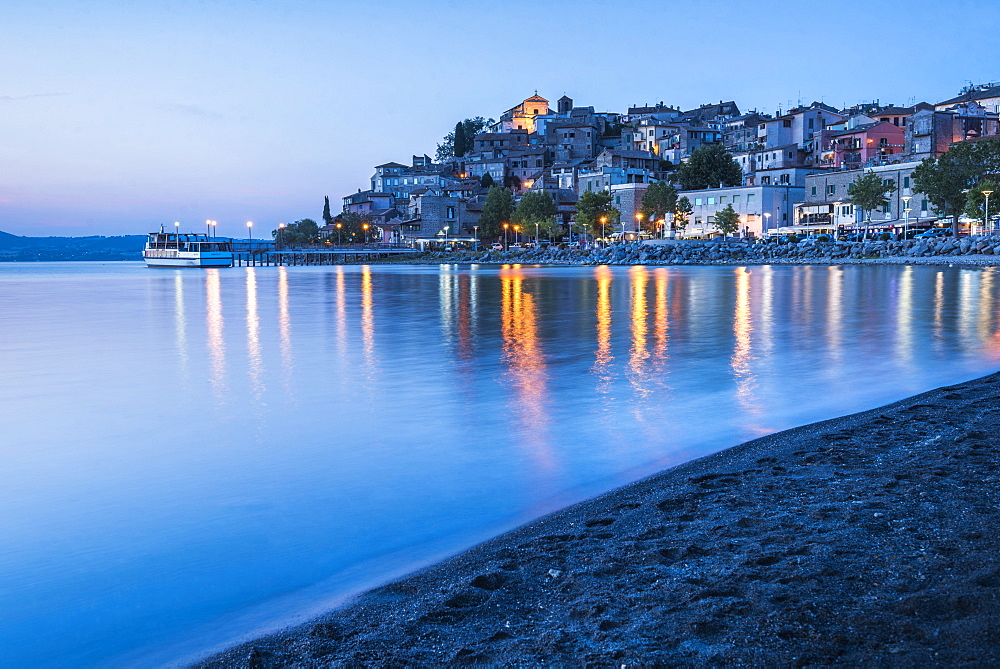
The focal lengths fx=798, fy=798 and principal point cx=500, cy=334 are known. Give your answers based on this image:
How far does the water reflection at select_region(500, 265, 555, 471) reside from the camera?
7152 mm

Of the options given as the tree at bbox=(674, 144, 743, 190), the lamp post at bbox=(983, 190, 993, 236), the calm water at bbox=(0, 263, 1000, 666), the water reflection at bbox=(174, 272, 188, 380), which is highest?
the tree at bbox=(674, 144, 743, 190)

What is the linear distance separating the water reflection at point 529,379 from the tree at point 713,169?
5901 cm

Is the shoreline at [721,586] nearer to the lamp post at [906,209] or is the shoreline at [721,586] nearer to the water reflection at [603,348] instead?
the water reflection at [603,348]

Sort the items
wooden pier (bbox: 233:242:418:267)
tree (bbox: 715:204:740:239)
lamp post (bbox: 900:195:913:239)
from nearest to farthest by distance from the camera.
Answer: lamp post (bbox: 900:195:913:239) < tree (bbox: 715:204:740:239) < wooden pier (bbox: 233:242:418:267)

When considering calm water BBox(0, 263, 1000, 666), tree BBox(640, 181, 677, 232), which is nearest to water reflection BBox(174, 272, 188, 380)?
calm water BBox(0, 263, 1000, 666)

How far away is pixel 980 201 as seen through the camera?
168ft

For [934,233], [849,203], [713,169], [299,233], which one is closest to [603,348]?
[934,233]

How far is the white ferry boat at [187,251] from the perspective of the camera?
9762 cm

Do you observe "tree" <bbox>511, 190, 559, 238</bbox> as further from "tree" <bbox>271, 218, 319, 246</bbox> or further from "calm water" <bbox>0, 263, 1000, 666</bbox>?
"calm water" <bbox>0, 263, 1000, 666</bbox>

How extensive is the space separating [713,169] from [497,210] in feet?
93.1

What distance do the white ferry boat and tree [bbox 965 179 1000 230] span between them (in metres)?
79.5

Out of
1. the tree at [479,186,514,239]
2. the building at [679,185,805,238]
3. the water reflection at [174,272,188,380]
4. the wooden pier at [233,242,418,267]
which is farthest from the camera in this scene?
the wooden pier at [233,242,418,267]

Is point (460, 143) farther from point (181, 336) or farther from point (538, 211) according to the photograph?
point (181, 336)

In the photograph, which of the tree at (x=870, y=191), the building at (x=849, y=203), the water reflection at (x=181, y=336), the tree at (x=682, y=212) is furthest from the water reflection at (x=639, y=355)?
the tree at (x=682, y=212)
